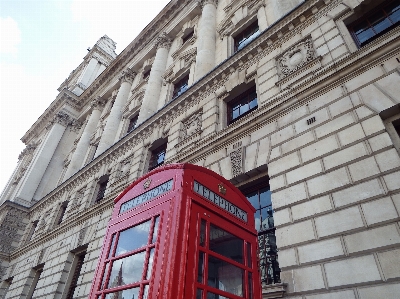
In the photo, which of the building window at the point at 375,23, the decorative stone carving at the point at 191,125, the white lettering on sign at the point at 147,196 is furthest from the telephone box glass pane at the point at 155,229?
the building window at the point at 375,23

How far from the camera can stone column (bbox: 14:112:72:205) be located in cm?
2352

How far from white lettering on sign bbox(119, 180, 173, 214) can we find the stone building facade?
3.17 m

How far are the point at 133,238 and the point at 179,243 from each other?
94 cm

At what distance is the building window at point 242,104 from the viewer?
32.6 feet

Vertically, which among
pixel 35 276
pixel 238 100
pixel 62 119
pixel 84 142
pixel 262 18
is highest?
pixel 62 119

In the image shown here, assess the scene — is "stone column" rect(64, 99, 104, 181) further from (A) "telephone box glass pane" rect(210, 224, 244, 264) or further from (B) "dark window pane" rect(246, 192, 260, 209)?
(A) "telephone box glass pane" rect(210, 224, 244, 264)

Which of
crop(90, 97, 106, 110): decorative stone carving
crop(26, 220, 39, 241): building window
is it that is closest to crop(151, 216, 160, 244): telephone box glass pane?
crop(26, 220, 39, 241): building window

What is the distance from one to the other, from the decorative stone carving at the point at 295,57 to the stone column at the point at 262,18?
401 centimetres

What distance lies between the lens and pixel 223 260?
3670 mm

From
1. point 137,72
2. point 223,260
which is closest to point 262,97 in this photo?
point 223,260

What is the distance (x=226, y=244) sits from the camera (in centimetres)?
388

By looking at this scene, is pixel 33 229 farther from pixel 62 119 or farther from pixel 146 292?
pixel 146 292

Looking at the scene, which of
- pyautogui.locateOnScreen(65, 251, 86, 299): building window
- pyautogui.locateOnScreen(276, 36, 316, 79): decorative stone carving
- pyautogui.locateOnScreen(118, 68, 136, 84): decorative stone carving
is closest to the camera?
pyautogui.locateOnScreen(276, 36, 316, 79): decorative stone carving

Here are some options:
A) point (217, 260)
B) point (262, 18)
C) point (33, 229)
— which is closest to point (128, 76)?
point (262, 18)
